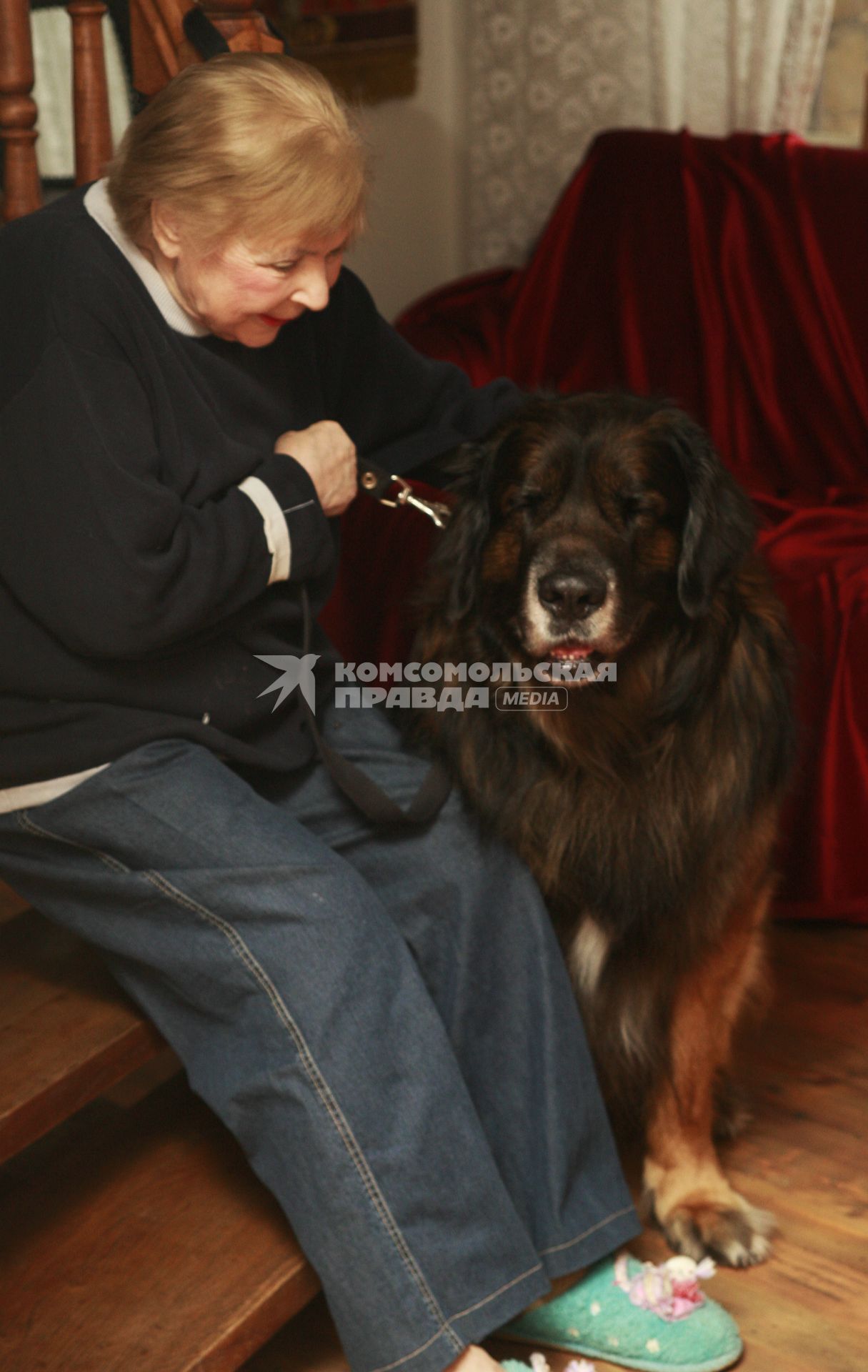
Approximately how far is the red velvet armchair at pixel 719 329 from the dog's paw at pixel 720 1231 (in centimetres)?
76

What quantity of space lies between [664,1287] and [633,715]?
63 cm

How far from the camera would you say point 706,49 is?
3051 millimetres

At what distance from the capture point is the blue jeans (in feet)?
4.33

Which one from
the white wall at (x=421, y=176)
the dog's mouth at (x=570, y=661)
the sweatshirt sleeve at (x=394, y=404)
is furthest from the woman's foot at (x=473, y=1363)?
the white wall at (x=421, y=176)

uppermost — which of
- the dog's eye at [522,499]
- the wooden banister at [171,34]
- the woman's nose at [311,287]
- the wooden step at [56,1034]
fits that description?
the wooden banister at [171,34]

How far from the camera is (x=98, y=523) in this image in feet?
4.24

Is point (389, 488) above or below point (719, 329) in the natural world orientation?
above

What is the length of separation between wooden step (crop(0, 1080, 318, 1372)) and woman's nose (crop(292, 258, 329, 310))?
3.14 ft

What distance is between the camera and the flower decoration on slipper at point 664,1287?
58.8 inches

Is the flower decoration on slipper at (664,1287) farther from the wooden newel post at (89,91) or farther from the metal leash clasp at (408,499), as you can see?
the wooden newel post at (89,91)

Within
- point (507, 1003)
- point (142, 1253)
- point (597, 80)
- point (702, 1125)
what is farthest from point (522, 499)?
point (597, 80)

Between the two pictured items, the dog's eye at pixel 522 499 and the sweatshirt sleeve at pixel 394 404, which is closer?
the dog's eye at pixel 522 499

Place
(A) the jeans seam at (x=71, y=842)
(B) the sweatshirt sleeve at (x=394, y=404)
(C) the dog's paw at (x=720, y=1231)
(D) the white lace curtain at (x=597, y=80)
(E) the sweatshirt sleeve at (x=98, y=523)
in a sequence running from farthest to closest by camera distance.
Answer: (D) the white lace curtain at (x=597, y=80) < (B) the sweatshirt sleeve at (x=394, y=404) < (C) the dog's paw at (x=720, y=1231) < (A) the jeans seam at (x=71, y=842) < (E) the sweatshirt sleeve at (x=98, y=523)

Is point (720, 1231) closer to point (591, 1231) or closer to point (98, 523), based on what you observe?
point (591, 1231)
